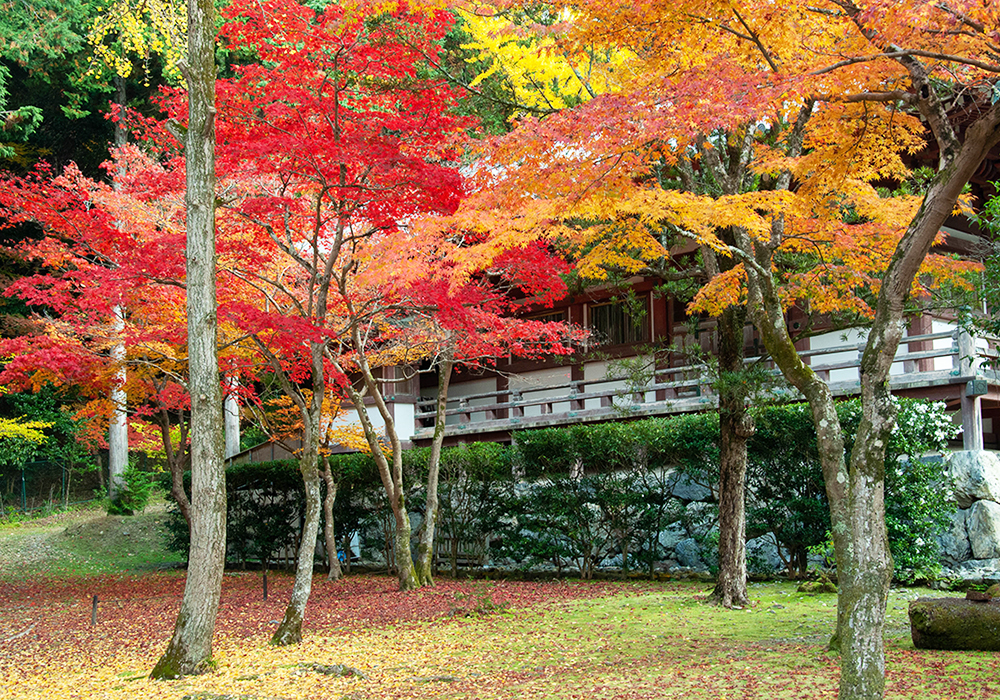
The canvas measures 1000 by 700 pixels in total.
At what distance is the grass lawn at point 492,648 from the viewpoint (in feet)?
20.5

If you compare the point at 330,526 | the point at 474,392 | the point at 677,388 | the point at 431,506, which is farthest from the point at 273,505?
the point at 677,388

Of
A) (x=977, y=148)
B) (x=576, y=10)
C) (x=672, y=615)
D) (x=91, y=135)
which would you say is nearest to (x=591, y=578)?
(x=672, y=615)

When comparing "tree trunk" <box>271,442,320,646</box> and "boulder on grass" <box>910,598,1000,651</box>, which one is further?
"tree trunk" <box>271,442,320,646</box>

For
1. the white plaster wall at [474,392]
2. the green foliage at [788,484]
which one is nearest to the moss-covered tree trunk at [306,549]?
the green foliage at [788,484]

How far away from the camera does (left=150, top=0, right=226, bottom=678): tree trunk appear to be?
700cm

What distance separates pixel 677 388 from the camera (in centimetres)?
1639

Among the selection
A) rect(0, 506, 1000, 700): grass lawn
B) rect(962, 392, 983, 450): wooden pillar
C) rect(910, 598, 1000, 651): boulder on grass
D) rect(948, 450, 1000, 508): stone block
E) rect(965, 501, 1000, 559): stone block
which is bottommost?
rect(0, 506, 1000, 700): grass lawn

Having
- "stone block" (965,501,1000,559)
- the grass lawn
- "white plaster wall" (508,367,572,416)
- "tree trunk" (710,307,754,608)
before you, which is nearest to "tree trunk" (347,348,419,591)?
the grass lawn

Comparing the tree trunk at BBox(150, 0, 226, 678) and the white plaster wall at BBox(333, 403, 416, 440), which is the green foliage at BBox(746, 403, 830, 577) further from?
the white plaster wall at BBox(333, 403, 416, 440)

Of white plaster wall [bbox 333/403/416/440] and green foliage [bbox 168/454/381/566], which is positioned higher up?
white plaster wall [bbox 333/403/416/440]

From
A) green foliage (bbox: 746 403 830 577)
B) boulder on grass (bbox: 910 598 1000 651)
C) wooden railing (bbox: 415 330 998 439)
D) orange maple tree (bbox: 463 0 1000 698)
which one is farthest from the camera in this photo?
wooden railing (bbox: 415 330 998 439)

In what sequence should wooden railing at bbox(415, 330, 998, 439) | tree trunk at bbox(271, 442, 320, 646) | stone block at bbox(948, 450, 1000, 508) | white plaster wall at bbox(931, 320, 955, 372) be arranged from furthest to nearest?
white plaster wall at bbox(931, 320, 955, 372) < wooden railing at bbox(415, 330, 998, 439) < stone block at bbox(948, 450, 1000, 508) < tree trunk at bbox(271, 442, 320, 646)

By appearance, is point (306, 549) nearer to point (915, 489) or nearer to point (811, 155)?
point (811, 155)

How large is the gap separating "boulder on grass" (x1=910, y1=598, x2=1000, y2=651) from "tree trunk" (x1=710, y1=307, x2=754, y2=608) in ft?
10.7
